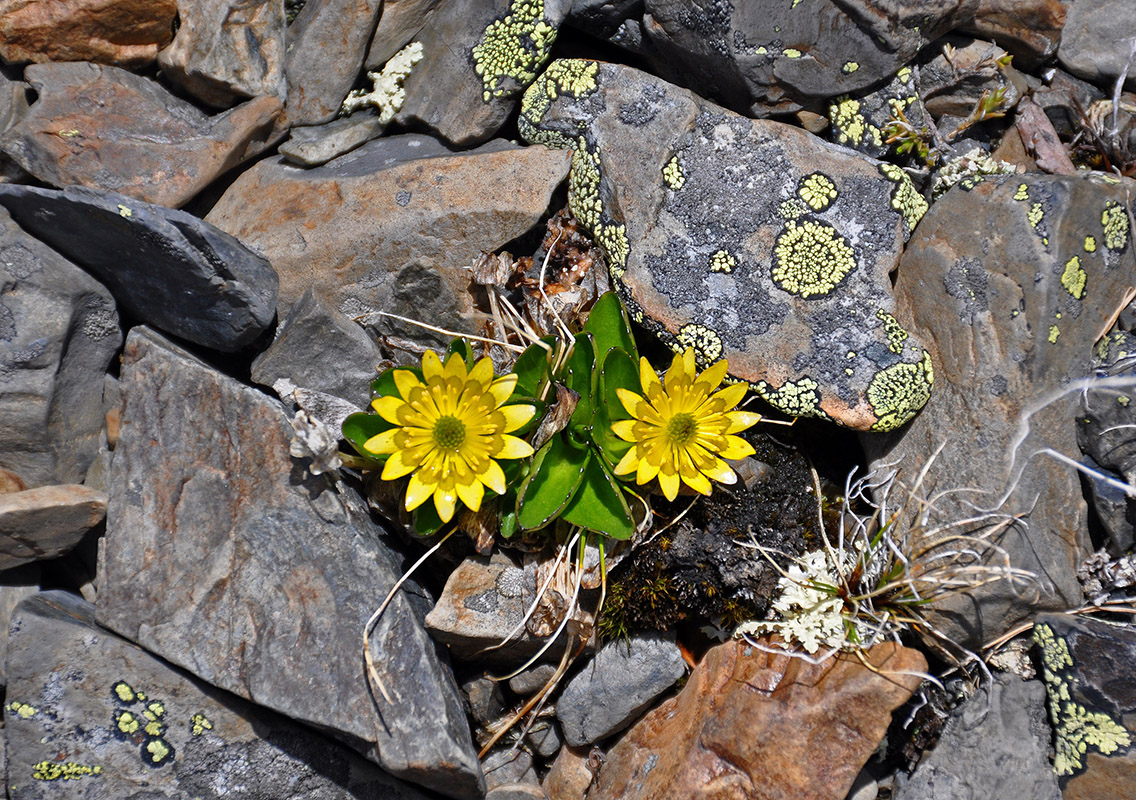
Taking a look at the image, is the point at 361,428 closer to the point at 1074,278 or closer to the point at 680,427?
the point at 680,427

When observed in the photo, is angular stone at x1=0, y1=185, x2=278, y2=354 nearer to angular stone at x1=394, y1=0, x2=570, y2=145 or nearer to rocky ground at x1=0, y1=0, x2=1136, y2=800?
rocky ground at x1=0, y1=0, x2=1136, y2=800

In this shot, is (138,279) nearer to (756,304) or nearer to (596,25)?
(596,25)

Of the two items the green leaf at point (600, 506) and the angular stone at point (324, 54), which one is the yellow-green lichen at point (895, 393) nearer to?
the green leaf at point (600, 506)

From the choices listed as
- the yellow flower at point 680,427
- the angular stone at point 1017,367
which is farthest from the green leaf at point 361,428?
the angular stone at point 1017,367

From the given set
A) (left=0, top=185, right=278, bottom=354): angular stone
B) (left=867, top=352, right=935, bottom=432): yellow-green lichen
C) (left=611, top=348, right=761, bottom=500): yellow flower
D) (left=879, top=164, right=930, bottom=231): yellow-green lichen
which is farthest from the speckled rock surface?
(left=0, top=185, right=278, bottom=354): angular stone

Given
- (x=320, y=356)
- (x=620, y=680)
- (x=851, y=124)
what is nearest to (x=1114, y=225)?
(x=851, y=124)
